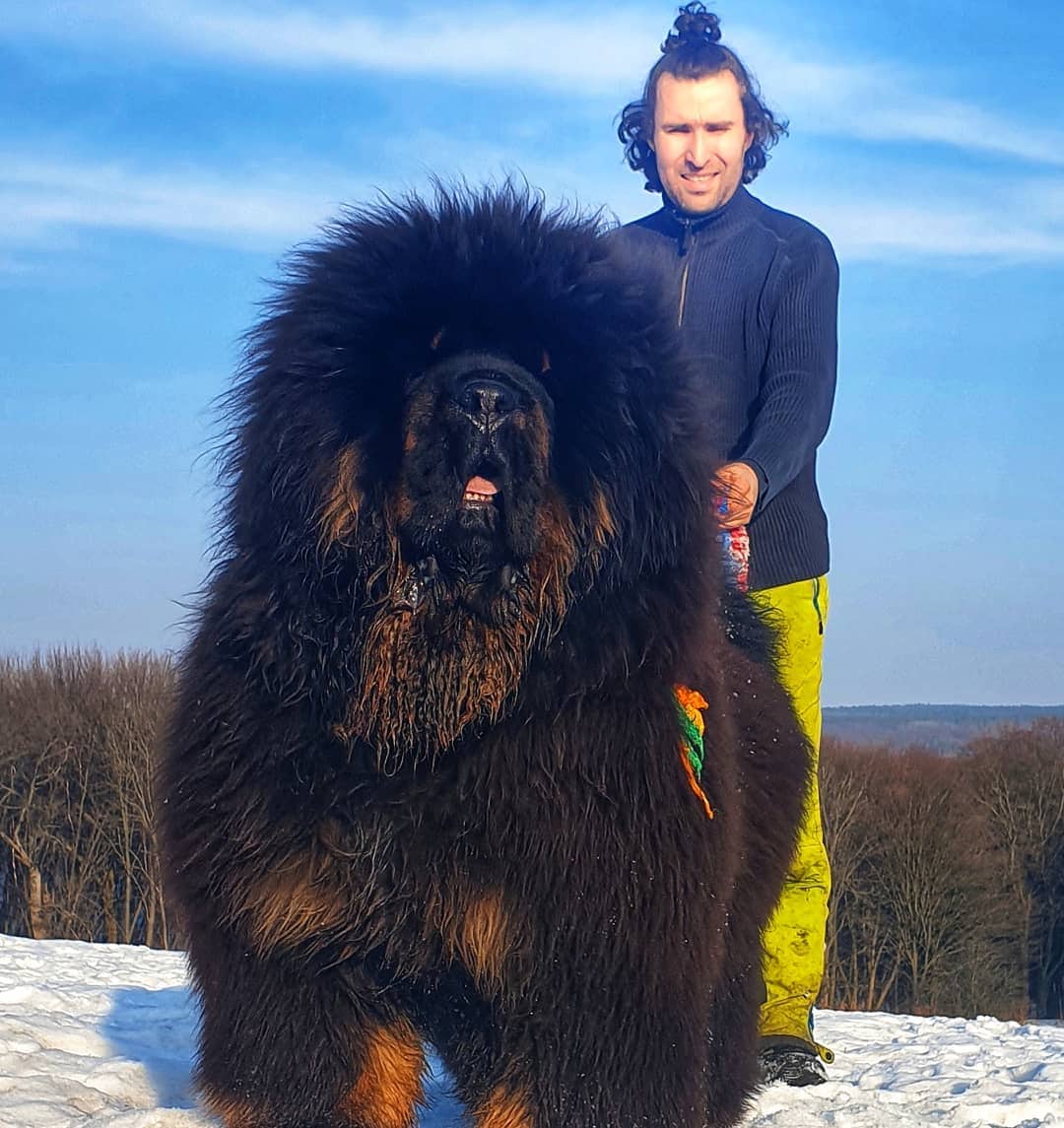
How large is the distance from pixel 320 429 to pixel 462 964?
1086 mm

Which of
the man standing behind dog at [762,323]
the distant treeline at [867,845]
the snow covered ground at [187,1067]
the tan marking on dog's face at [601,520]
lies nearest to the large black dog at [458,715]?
the tan marking on dog's face at [601,520]

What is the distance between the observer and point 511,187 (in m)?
3.15

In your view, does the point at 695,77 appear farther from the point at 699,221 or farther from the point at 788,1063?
the point at 788,1063

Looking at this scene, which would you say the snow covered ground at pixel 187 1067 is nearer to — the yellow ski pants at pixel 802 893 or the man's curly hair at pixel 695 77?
the yellow ski pants at pixel 802 893

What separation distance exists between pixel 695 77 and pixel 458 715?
2360 millimetres

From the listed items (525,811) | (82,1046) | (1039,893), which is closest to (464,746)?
(525,811)

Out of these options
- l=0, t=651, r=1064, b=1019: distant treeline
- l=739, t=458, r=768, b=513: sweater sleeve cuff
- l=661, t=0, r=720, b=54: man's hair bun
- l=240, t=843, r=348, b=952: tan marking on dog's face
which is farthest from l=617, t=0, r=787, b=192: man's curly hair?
l=0, t=651, r=1064, b=1019: distant treeline

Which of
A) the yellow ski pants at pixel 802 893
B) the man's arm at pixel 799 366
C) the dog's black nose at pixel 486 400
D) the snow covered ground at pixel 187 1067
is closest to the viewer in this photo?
the dog's black nose at pixel 486 400

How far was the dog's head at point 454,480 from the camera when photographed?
2.78m

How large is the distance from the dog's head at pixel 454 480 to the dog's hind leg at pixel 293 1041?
535mm

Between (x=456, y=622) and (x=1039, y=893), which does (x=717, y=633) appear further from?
(x=1039, y=893)

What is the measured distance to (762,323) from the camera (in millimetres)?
4238

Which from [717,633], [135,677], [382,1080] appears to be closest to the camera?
[382,1080]

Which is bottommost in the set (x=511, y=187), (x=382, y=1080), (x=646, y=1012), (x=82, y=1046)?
(x=82, y=1046)
